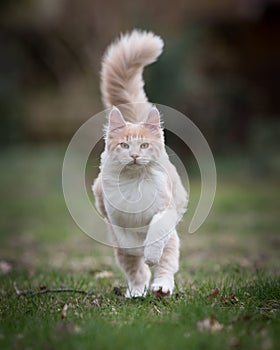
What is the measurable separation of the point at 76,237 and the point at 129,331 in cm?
581

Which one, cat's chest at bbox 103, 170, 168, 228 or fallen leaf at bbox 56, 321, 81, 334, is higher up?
cat's chest at bbox 103, 170, 168, 228

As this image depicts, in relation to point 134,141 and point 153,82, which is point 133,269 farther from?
point 153,82

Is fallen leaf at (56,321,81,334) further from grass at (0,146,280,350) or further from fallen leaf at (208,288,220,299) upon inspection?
fallen leaf at (208,288,220,299)

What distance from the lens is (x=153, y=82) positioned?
1512 centimetres

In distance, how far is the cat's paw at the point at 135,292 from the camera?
4.40 m

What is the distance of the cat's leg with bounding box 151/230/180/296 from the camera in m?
4.37

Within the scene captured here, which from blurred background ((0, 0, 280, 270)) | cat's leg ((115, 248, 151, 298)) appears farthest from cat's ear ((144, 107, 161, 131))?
blurred background ((0, 0, 280, 270))

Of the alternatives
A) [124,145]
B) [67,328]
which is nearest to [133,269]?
[124,145]

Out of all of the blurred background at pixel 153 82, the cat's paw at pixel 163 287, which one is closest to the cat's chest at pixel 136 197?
the cat's paw at pixel 163 287

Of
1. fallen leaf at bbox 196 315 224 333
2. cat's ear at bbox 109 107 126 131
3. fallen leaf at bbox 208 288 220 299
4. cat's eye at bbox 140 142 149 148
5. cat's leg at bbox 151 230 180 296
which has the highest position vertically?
cat's ear at bbox 109 107 126 131

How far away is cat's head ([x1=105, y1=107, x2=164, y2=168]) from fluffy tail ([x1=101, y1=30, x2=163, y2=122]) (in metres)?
0.61

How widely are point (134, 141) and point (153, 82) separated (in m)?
11.1

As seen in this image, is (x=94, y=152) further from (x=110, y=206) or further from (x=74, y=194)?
(x=110, y=206)

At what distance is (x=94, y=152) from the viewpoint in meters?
14.2
